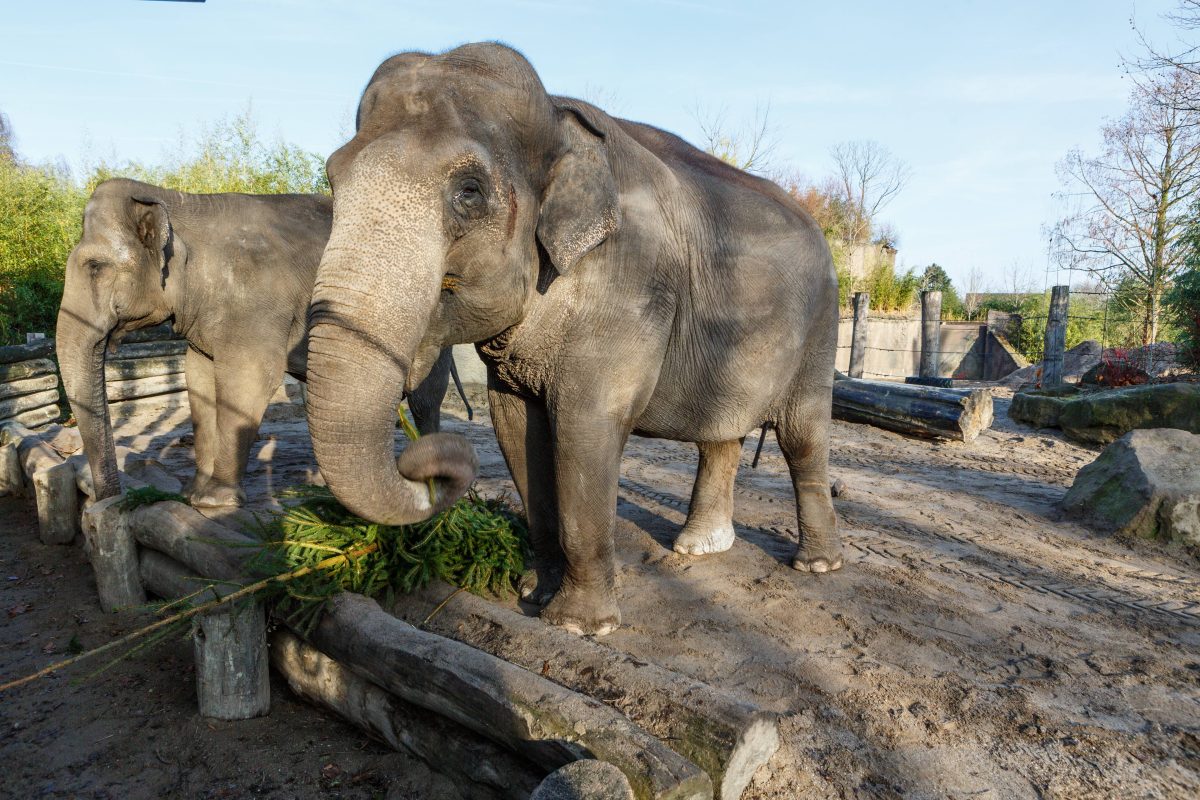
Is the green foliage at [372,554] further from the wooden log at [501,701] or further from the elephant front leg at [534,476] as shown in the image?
the wooden log at [501,701]

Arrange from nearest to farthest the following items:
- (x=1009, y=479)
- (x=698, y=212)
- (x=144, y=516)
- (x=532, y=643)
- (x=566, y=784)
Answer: (x=566, y=784) < (x=532, y=643) < (x=698, y=212) < (x=144, y=516) < (x=1009, y=479)

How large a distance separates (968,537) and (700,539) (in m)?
1.92

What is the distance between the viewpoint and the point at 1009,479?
283 inches

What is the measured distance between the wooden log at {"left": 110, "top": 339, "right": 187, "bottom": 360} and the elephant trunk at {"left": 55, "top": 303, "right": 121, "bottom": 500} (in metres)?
5.30

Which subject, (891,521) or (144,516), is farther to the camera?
(891,521)

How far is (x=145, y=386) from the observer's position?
9.51 meters

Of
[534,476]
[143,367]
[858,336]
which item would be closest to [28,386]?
[143,367]

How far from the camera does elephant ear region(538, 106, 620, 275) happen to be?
2.74 m

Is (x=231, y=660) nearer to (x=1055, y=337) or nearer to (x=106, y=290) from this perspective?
(x=106, y=290)

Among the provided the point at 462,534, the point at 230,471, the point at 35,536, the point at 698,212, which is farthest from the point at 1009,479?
the point at 35,536

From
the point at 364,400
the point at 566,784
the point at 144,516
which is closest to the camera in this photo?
the point at 566,784

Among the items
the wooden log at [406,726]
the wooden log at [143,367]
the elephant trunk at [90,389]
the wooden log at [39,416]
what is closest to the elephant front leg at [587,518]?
the wooden log at [406,726]

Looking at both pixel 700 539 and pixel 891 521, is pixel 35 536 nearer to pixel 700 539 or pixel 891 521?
pixel 700 539

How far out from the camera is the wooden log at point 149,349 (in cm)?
937
